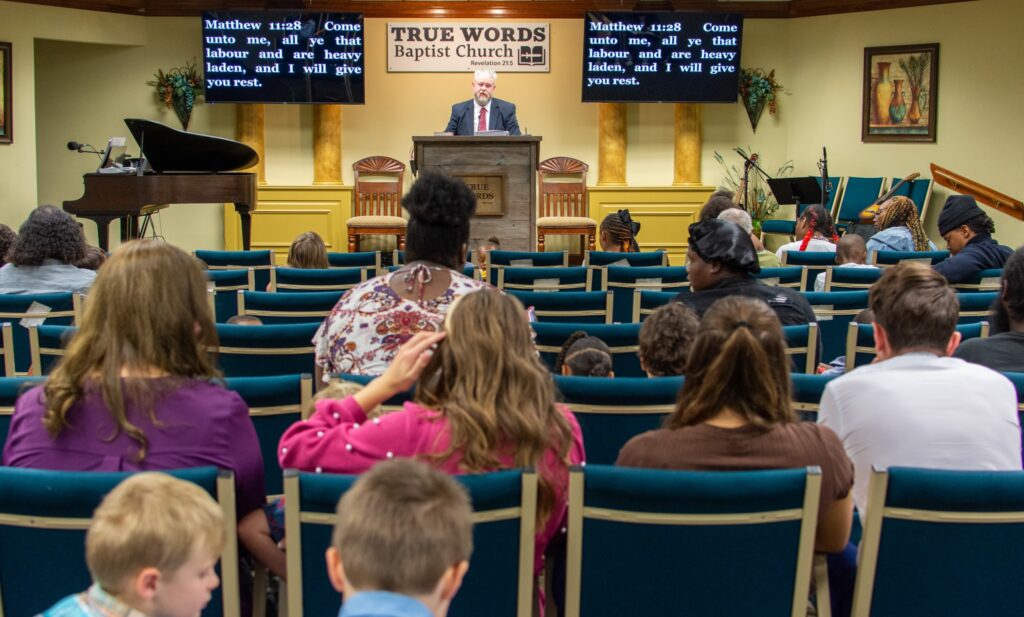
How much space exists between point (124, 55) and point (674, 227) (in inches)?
225

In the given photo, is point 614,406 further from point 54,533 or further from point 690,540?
point 54,533

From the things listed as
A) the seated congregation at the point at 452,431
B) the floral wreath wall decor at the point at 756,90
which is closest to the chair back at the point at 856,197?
the floral wreath wall decor at the point at 756,90

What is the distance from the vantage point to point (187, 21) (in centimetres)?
1142

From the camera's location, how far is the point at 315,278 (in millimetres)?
5520

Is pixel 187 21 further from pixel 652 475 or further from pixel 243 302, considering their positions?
pixel 652 475

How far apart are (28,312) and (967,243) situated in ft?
15.6

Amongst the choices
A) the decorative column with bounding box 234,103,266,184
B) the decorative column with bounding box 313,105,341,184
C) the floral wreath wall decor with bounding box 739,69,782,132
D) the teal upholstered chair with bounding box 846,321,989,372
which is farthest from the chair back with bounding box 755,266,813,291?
the decorative column with bounding box 234,103,266,184

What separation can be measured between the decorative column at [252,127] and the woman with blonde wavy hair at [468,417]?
31.4ft

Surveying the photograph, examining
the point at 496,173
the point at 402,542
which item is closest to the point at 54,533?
the point at 402,542

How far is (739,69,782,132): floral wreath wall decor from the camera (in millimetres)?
11508

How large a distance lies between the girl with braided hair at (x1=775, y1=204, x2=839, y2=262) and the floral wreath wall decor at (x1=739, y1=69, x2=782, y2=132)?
12.8 ft

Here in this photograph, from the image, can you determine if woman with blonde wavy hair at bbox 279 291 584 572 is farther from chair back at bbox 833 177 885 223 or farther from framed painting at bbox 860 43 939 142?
framed painting at bbox 860 43 939 142

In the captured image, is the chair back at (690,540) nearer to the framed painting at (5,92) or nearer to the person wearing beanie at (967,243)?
the person wearing beanie at (967,243)

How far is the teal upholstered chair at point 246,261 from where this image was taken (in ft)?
20.7
